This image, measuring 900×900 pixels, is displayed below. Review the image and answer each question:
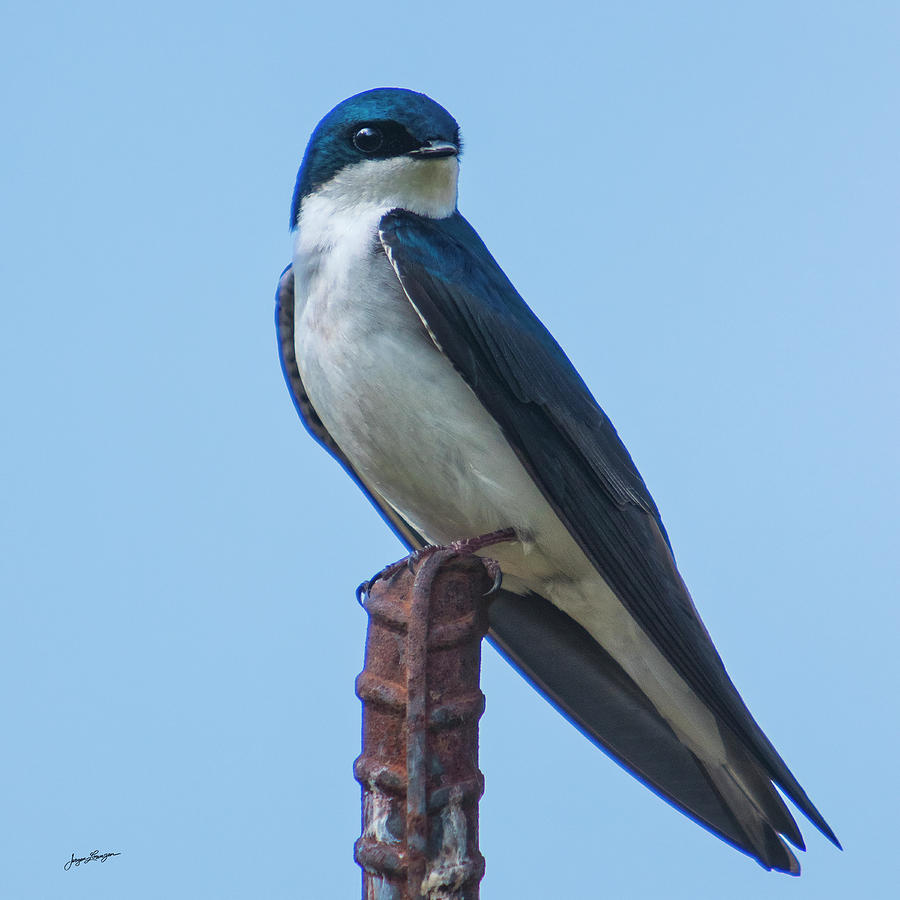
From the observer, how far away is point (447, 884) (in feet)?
6.14

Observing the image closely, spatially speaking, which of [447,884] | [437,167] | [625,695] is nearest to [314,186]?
[437,167]

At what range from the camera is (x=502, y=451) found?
2.70m

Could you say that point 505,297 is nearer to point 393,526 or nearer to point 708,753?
point 393,526

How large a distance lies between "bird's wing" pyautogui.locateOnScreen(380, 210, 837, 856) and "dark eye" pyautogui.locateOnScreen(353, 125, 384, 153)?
215 millimetres

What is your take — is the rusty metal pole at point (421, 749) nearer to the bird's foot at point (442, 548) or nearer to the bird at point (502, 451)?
the bird's foot at point (442, 548)

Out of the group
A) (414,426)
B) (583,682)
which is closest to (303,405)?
(414,426)

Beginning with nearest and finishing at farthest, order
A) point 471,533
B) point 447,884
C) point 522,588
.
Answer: point 447,884 → point 471,533 → point 522,588

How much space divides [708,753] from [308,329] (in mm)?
1263

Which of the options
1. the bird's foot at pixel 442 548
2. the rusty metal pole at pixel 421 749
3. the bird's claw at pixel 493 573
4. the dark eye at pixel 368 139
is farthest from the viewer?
the dark eye at pixel 368 139

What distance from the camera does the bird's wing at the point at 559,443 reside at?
264cm

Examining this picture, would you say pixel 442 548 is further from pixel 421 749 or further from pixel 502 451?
pixel 421 749

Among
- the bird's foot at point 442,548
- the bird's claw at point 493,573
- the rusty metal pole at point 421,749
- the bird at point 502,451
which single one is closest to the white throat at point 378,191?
the bird at point 502,451

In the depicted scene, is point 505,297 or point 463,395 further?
point 505,297

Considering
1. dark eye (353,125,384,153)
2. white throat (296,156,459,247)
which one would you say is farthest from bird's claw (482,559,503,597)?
dark eye (353,125,384,153)
